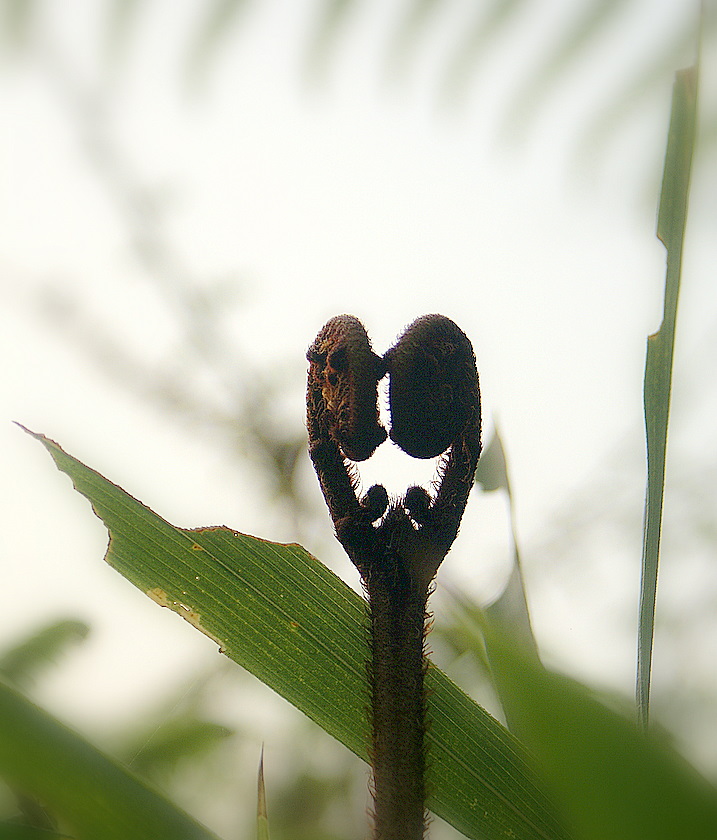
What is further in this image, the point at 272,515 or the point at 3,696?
the point at 272,515

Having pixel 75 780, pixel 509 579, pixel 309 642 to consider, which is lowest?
pixel 75 780

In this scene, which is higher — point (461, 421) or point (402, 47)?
point (402, 47)

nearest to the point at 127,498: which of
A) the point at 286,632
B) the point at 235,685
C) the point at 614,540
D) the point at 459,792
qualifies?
the point at 286,632

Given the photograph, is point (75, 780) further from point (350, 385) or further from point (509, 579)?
point (509, 579)

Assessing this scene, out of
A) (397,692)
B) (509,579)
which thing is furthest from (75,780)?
(509,579)

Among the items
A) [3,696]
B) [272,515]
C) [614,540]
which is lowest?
[3,696]

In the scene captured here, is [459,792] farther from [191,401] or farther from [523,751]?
[191,401]

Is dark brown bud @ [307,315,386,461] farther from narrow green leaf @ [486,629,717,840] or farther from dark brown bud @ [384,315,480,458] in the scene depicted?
narrow green leaf @ [486,629,717,840]
